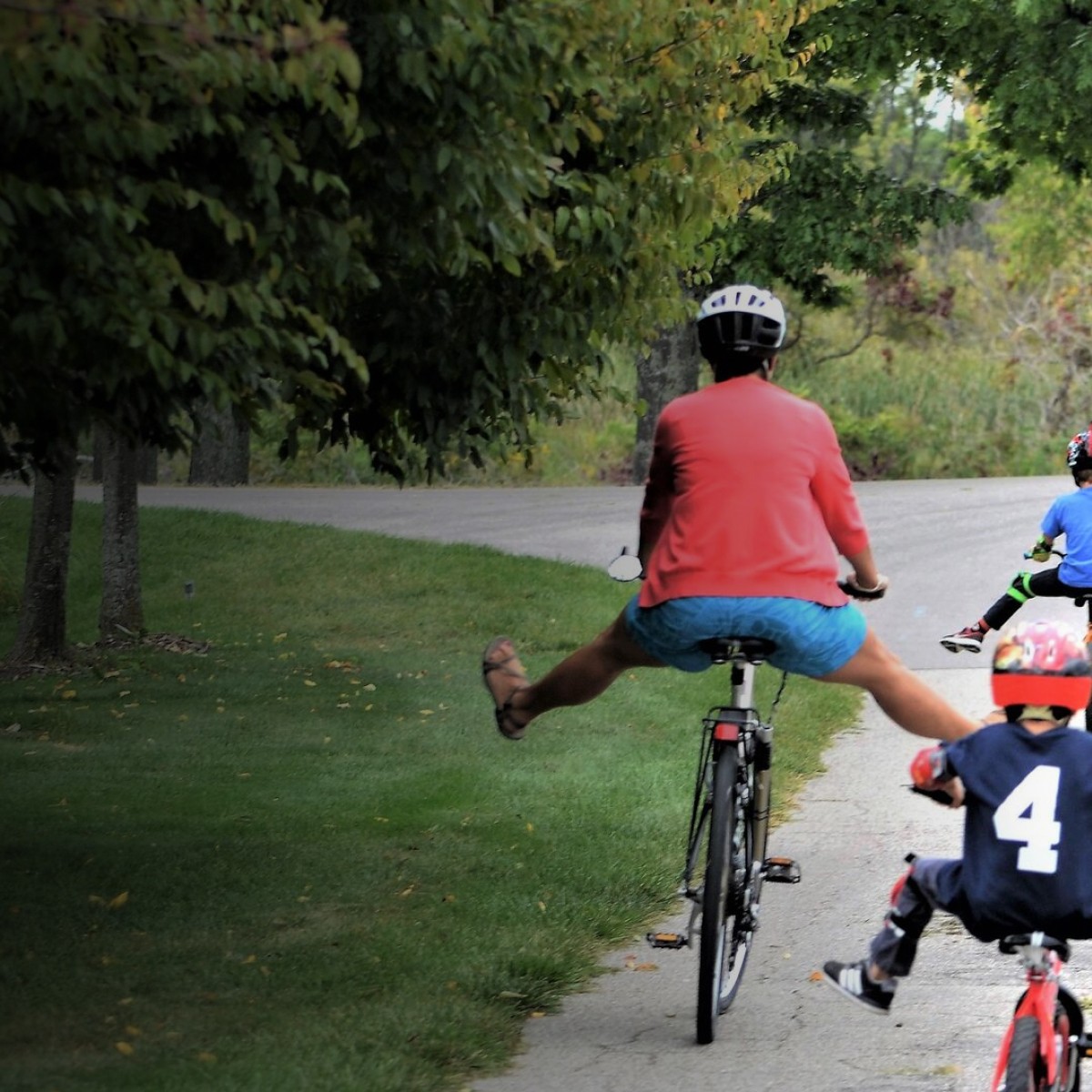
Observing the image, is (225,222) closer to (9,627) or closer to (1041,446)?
(9,627)

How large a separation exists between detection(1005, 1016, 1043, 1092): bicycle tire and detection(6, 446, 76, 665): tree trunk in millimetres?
11458

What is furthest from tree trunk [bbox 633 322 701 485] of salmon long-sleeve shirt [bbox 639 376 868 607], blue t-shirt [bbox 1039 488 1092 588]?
salmon long-sleeve shirt [bbox 639 376 868 607]

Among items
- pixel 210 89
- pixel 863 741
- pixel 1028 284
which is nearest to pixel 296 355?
pixel 210 89

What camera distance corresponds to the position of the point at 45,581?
1494 cm

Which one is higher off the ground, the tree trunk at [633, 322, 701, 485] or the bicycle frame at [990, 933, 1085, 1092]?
the tree trunk at [633, 322, 701, 485]

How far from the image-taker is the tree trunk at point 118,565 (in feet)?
51.8

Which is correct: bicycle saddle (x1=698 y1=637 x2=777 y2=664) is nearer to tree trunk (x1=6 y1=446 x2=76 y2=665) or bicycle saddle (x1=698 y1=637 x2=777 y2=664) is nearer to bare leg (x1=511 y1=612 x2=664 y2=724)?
bare leg (x1=511 y1=612 x2=664 y2=724)

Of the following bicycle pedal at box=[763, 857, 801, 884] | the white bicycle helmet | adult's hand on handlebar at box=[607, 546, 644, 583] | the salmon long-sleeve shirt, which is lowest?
bicycle pedal at box=[763, 857, 801, 884]

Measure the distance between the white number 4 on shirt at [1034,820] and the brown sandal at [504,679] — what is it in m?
2.30

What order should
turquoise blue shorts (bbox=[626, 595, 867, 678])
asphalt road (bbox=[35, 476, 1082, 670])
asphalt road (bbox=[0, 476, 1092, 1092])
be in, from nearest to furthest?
turquoise blue shorts (bbox=[626, 595, 867, 678]) → asphalt road (bbox=[0, 476, 1092, 1092]) → asphalt road (bbox=[35, 476, 1082, 670])

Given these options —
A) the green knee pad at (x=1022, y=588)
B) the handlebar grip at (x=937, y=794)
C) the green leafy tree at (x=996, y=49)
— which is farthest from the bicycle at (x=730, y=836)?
the green leafy tree at (x=996, y=49)

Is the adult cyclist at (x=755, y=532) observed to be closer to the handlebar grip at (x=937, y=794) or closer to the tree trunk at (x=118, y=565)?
the handlebar grip at (x=937, y=794)

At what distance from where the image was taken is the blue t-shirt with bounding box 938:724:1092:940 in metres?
4.43

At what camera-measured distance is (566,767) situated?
1079cm
